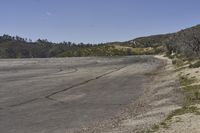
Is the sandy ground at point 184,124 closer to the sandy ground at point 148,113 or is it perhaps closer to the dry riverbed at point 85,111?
the dry riverbed at point 85,111

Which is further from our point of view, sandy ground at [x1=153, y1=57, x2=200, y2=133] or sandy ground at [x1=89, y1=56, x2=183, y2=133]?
sandy ground at [x1=89, y1=56, x2=183, y2=133]

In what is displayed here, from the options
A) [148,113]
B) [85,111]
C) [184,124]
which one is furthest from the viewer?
[85,111]

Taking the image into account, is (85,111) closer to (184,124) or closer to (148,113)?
(148,113)

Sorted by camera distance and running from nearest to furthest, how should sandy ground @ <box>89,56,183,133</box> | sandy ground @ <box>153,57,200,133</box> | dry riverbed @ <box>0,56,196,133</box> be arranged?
sandy ground @ <box>153,57,200,133</box> < sandy ground @ <box>89,56,183,133</box> < dry riverbed @ <box>0,56,196,133</box>

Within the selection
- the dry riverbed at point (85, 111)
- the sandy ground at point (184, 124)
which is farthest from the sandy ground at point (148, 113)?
the sandy ground at point (184, 124)

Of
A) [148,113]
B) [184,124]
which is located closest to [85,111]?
[148,113]

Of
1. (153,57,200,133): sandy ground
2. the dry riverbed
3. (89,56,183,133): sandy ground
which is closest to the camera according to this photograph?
(153,57,200,133): sandy ground

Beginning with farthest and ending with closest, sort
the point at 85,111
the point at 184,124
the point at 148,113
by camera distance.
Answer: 1. the point at 85,111
2. the point at 148,113
3. the point at 184,124

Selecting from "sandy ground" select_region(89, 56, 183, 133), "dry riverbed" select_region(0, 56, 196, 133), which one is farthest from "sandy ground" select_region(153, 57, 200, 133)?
"sandy ground" select_region(89, 56, 183, 133)

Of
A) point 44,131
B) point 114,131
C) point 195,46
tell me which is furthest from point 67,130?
point 195,46

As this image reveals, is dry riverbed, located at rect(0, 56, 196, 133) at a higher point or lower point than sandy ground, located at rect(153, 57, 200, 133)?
lower

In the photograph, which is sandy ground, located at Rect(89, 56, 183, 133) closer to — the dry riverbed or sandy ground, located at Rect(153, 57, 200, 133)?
the dry riverbed

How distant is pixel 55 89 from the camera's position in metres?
33.7

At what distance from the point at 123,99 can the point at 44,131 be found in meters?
10.1
